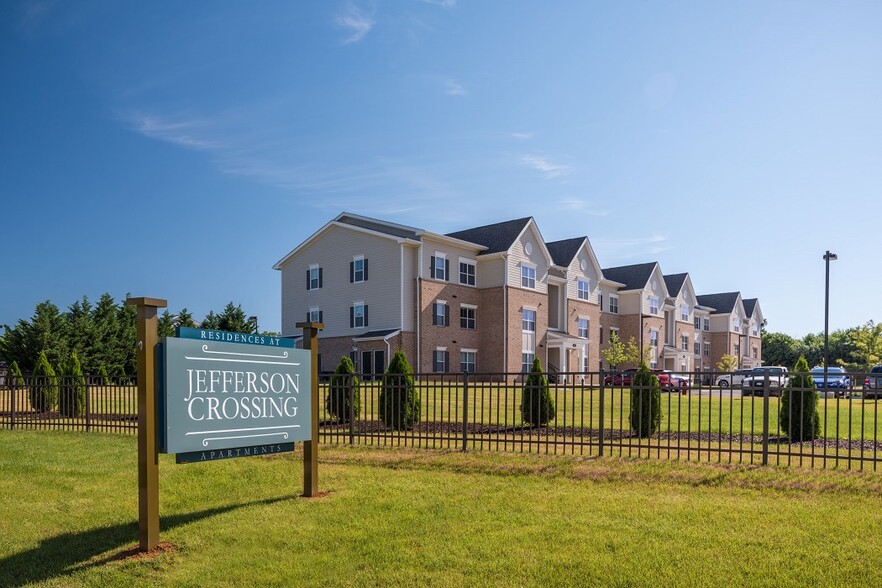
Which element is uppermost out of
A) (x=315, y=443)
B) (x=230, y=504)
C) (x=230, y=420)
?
(x=230, y=420)

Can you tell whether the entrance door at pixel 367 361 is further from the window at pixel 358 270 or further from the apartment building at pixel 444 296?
the window at pixel 358 270

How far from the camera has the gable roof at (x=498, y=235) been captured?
42781 millimetres

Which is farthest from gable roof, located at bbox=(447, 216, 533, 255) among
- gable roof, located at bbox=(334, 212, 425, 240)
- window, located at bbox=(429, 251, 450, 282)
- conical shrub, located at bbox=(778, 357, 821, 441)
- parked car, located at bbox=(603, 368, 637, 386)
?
conical shrub, located at bbox=(778, 357, 821, 441)

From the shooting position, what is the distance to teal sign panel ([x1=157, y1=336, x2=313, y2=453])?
7051mm

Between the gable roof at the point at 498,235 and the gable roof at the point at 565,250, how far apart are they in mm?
6358

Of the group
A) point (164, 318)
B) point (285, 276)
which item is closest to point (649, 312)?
point (285, 276)

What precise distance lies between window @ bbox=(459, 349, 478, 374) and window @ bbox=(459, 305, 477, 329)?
157 cm

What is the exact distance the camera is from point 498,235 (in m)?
44.0

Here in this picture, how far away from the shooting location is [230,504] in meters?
8.77

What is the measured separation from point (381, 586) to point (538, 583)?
1.34 meters

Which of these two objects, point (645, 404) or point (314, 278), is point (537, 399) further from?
point (314, 278)

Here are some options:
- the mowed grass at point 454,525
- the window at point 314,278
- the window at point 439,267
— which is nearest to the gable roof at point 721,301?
the window at point 439,267

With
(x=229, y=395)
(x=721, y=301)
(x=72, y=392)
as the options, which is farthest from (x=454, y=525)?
(x=721, y=301)

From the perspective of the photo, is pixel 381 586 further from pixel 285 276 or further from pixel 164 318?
pixel 164 318
